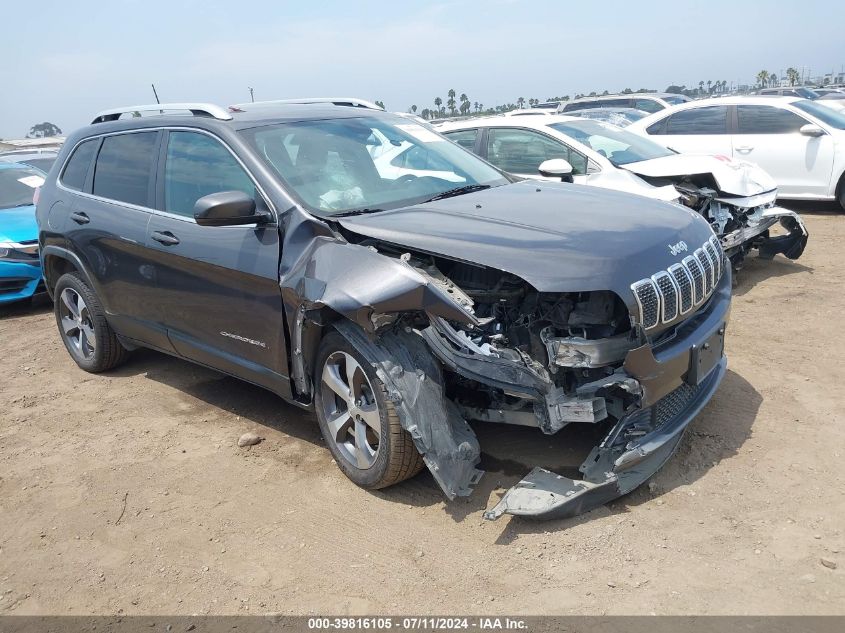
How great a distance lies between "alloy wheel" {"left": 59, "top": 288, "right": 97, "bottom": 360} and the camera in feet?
18.1


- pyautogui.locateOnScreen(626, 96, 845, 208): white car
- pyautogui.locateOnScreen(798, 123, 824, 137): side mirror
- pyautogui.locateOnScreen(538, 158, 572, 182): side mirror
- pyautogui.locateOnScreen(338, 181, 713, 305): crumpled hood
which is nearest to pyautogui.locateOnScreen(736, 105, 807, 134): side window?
pyautogui.locateOnScreen(626, 96, 845, 208): white car

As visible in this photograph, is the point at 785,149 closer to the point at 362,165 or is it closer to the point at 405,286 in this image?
the point at 362,165

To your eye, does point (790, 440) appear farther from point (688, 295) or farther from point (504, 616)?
point (504, 616)

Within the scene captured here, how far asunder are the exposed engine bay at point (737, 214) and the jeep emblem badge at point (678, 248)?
3.32 meters

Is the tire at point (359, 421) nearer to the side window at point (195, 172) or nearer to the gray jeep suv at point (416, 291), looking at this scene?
the gray jeep suv at point (416, 291)

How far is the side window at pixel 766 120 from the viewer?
9.68 metres

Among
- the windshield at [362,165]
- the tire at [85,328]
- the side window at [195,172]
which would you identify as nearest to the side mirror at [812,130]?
the windshield at [362,165]

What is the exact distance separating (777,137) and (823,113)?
80cm

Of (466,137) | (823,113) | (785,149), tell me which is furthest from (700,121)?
(466,137)

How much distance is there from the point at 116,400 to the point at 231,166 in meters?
2.17

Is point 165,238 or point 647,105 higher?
point 165,238

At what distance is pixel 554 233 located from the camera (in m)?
3.31

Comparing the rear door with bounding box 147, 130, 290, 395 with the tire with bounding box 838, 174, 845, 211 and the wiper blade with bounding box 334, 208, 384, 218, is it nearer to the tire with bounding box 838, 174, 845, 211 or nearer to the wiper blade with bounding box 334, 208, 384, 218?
the wiper blade with bounding box 334, 208, 384, 218

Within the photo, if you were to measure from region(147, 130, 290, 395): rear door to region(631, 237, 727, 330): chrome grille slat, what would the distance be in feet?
5.91
